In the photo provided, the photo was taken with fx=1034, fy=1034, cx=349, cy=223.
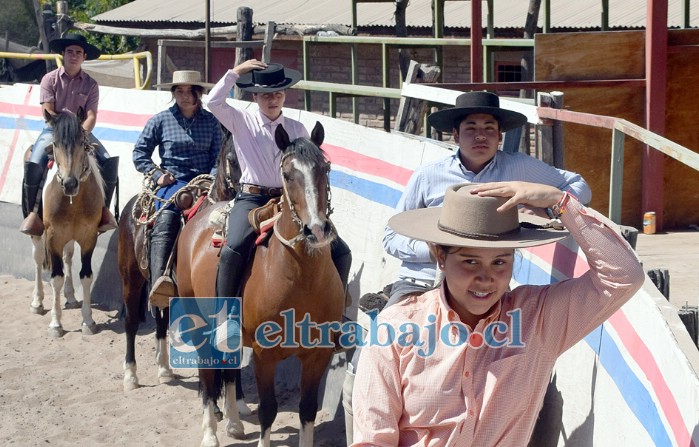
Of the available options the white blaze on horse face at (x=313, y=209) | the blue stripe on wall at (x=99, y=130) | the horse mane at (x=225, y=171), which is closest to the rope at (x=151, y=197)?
the horse mane at (x=225, y=171)

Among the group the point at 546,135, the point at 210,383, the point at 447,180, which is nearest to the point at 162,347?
the point at 210,383

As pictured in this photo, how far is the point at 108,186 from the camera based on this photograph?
10688mm

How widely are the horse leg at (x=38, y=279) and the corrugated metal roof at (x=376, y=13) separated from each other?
9.68 metres

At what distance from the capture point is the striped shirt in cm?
494

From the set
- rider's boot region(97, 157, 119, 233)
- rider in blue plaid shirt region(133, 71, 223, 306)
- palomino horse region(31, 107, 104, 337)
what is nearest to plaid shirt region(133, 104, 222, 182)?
rider in blue plaid shirt region(133, 71, 223, 306)

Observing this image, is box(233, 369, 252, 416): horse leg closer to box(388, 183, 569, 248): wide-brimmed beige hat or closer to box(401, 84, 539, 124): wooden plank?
box(401, 84, 539, 124): wooden plank

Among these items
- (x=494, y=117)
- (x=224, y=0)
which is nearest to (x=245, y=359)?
(x=494, y=117)

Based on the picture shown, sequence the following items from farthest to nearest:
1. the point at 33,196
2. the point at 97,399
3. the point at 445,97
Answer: the point at 33,196
the point at 97,399
the point at 445,97

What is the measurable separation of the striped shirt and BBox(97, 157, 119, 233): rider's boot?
5.85 metres

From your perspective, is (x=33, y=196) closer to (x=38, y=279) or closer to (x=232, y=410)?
(x=38, y=279)

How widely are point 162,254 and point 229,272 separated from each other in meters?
1.60

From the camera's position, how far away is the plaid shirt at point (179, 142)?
8.45 meters

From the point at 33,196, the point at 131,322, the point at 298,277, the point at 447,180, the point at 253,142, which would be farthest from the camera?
the point at 33,196

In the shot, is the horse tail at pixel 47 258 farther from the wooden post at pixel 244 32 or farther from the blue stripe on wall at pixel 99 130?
the wooden post at pixel 244 32
